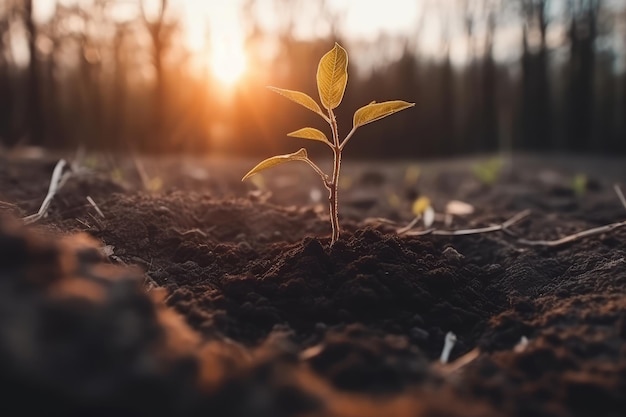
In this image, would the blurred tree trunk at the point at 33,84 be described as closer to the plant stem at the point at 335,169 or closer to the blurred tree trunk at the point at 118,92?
the blurred tree trunk at the point at 118,92

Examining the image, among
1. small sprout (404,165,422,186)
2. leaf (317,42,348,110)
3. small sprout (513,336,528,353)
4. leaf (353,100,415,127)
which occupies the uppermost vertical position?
leaf (317,42,348,110)

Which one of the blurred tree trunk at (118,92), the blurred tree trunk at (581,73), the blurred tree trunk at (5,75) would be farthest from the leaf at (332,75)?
the blurred tree trunk at (581,73)

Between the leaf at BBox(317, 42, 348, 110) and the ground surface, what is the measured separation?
0.50 meters

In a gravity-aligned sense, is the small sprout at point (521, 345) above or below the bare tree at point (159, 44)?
below

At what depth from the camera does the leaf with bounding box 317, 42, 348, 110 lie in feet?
5.63

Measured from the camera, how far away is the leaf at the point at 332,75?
5.63 feet

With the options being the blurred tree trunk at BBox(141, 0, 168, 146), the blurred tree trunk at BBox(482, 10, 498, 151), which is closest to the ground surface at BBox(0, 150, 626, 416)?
the blurred tree trunk at BBox(141, 0, 168, 146)

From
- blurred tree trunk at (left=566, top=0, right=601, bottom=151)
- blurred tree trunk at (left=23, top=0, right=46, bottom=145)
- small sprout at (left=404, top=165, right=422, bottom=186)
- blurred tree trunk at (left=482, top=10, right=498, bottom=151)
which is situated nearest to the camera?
small sprout at (left=404, top=165, right=422, bottom=186)

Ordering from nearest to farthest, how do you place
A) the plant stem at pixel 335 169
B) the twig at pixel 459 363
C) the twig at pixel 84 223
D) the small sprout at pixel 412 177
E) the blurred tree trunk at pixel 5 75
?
the twig at pixel 459 363, the plant stem at pixel 335 169, the twig at pixel 84 223, the small sprout at pixel 412 177, the blurred tree trunk at pixel 5 75

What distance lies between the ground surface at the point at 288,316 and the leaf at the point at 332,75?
19.6 inches

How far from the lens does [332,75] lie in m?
1.75

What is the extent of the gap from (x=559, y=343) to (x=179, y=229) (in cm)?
168

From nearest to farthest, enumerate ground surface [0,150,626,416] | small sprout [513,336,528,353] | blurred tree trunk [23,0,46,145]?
ground surface [0,150,626,416]
small sprout [513,336,528,353]
blurred tree trunk [23,0,46,145]

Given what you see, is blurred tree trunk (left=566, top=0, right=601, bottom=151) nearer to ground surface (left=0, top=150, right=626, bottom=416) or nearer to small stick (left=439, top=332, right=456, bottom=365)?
ground surface (left=0, top=150, right=626, bottom=416)
